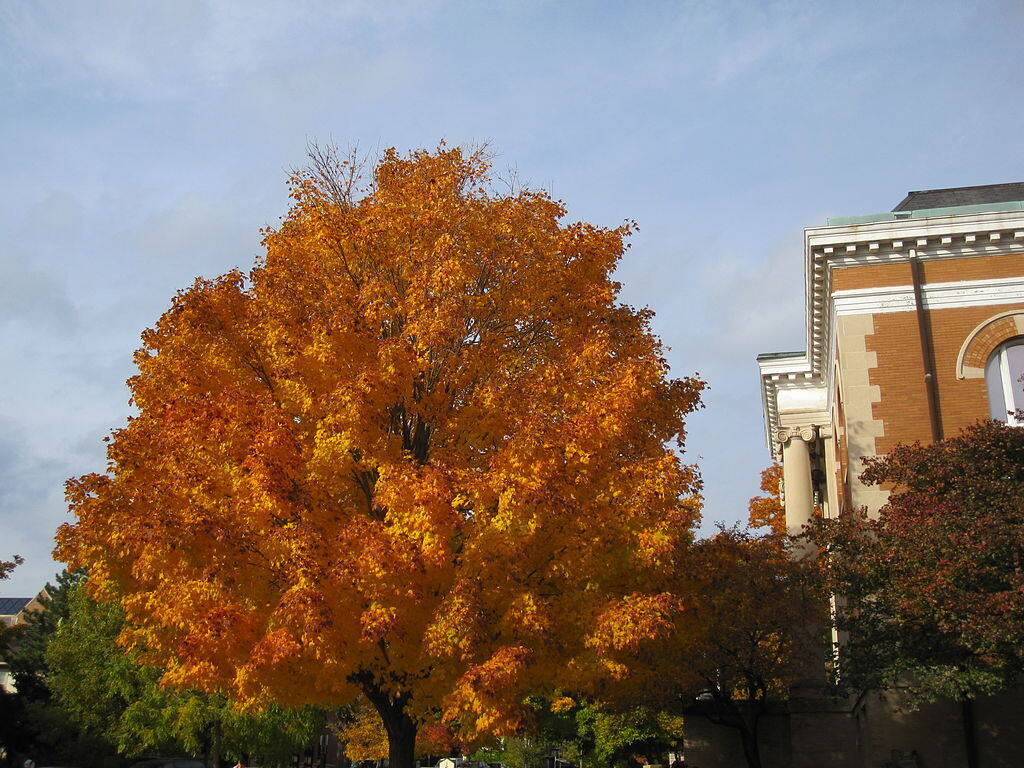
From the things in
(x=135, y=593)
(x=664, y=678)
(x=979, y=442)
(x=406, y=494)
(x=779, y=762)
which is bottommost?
(x=779, y=762)

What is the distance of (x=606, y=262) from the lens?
17.6 metres

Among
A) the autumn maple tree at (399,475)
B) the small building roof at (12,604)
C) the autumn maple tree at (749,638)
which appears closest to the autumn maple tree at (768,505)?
the autumn maple tree at (749,638)

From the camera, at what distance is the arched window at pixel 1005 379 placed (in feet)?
76.0

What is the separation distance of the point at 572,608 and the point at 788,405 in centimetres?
2160

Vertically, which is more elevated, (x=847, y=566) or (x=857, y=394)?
(x=857, y=394)

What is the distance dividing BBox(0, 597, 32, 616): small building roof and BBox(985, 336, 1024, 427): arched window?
10196cm

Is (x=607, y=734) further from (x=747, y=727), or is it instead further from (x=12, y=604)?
(x=12, y=604)

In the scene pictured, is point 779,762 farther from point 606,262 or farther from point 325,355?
point 325,355

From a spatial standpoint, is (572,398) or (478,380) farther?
(478,380)

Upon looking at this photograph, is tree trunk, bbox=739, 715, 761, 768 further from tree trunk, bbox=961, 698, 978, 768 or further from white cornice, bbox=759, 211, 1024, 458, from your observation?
white cornice, bbox=759, 211, 1024, 458

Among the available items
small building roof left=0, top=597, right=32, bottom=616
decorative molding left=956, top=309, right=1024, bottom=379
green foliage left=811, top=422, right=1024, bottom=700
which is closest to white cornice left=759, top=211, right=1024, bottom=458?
decorative molding left=956, top=309, right=1024, bottom=379

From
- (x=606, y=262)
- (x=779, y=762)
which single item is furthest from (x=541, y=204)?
(x=779, y=762)

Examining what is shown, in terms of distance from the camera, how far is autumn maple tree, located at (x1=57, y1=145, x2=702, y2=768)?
13266mm

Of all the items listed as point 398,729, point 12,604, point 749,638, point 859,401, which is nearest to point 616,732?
point 749,638
